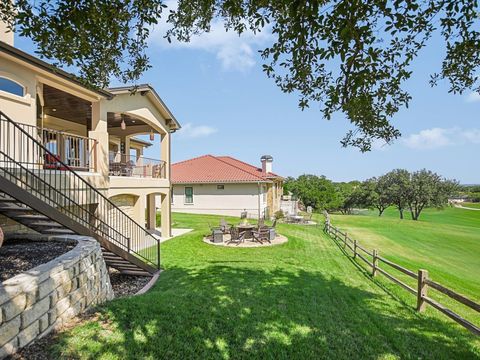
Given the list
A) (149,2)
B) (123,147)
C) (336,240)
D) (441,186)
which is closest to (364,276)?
(336,240)

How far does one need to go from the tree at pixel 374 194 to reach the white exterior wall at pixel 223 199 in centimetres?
3340

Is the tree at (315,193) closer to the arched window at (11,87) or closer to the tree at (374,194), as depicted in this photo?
the tree at (374,194)

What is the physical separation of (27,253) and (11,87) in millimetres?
5456

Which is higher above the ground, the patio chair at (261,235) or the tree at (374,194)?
the tree at (374,194)

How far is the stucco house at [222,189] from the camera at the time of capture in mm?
26594

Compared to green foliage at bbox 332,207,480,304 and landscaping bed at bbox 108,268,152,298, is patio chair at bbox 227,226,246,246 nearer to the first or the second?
landscaping bed at bbox 108,268,152,298

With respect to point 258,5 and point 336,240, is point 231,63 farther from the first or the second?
point 336,240

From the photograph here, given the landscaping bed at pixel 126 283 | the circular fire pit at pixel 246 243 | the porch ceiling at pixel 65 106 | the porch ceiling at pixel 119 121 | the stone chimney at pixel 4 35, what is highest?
the stone chimney at pixel 4 35

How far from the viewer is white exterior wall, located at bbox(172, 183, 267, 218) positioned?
2661 cm

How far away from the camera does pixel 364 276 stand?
1023cm

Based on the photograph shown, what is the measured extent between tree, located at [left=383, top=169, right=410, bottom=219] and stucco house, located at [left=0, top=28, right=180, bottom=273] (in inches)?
1791

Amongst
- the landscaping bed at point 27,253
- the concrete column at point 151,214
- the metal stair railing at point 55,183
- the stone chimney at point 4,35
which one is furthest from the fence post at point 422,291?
the concrete column at point 151,214

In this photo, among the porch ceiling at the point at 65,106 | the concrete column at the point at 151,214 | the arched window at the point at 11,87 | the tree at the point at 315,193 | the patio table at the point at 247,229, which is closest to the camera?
the arched window at the point at 11,87

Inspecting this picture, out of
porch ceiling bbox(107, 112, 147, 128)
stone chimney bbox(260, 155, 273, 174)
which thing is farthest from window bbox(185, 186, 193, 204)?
porch ceiling bbox(107, 112, 147, 128)
